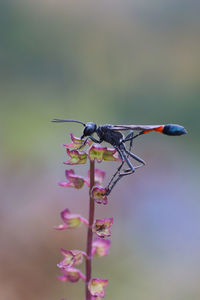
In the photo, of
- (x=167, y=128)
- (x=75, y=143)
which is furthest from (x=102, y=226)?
(x=167, y=128)

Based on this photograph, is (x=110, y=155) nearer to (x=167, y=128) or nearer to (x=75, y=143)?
(x=75, y=143)

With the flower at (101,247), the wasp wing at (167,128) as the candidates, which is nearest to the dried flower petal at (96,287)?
the flower at (101,247)

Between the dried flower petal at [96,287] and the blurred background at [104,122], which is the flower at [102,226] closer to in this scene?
the dried flower petal at [96,287]

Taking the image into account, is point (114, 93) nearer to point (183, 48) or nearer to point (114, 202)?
point (183, 48)

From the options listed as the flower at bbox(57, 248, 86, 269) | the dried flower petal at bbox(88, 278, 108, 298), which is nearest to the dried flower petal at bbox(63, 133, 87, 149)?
the flower at bbox(57, 248, 86, 269)

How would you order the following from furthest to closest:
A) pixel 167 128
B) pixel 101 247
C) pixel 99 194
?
pixel 167 128, pixel 101 247, pixel 99 194

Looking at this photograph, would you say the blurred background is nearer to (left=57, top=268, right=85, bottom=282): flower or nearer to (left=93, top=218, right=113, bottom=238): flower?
(left=57, top=268, right=85, bottom=282): flower

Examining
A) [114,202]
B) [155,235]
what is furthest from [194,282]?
[114,202]
